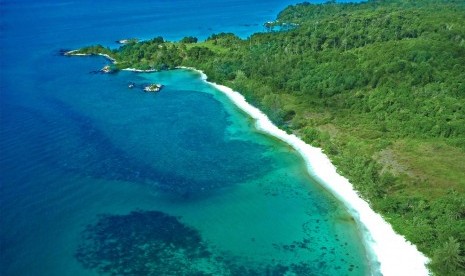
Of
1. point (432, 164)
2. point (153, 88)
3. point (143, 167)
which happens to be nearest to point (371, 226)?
point (432, 164)

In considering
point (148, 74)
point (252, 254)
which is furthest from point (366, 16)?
point (252, 254)

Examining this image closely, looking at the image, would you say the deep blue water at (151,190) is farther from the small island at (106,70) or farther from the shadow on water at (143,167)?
the small island at (106,70)

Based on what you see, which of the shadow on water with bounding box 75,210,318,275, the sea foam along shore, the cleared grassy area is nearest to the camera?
the sea foam along shore

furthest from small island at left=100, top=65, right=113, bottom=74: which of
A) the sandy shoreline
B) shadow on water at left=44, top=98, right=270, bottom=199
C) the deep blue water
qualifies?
the sandy shoreline

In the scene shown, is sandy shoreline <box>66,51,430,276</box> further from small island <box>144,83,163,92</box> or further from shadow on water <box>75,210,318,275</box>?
small island <box>144,83,163,92</box>

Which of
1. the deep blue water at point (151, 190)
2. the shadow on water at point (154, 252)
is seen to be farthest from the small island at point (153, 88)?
the shadow on water at point (154, 252)

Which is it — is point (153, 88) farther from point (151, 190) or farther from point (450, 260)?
point (450, 260)
